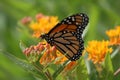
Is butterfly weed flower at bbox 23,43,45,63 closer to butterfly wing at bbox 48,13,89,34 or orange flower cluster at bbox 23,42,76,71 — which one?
orange flower cluster at bbox 23,42,76,71

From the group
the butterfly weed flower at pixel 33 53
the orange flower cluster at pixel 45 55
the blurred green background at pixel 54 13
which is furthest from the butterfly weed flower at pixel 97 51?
the blurred green background at pixel 54 13

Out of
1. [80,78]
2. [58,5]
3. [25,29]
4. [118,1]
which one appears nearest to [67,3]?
[58,5]

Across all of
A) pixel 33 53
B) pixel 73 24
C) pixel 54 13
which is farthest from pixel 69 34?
pixel 54 13

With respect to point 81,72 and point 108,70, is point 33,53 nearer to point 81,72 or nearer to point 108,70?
point 81,72

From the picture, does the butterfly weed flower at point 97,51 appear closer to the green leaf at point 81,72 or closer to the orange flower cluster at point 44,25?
the green leaf at point 81,72

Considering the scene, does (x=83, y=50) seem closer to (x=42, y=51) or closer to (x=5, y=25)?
(x=42, y=51)

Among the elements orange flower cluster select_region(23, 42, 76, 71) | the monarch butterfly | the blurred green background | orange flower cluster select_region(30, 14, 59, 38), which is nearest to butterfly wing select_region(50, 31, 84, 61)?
the monarch butterfly
